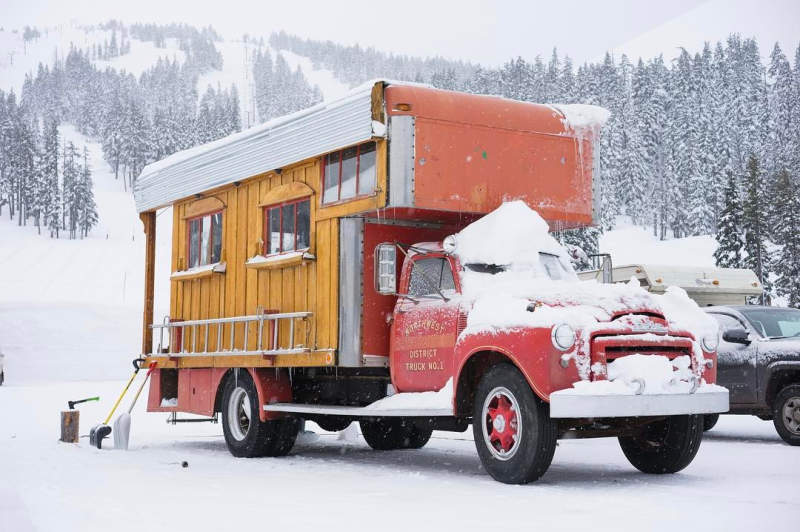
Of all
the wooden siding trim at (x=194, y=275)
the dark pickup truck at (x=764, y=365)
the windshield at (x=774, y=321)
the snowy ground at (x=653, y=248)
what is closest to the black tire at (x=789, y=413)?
the dark pickup truck at (x=764, y=365)

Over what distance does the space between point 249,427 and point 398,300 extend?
2.87 metres

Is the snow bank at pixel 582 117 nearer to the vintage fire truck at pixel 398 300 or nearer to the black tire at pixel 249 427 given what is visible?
the vintage fire truck at pixel 398 300

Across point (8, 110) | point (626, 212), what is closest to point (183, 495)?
point (626, 212)

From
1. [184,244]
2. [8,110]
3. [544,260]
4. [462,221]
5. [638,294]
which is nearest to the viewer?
[638,294]

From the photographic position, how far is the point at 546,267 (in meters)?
9.34

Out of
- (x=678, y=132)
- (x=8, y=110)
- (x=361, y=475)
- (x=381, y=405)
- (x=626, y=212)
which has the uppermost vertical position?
(x=8, y=110)

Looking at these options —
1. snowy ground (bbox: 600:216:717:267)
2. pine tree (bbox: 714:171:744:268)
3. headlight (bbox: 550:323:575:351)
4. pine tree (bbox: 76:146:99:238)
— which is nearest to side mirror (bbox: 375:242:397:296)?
headlight (bbox: 550:323:575:351)

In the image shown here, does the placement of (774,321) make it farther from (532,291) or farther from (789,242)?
(789,242)

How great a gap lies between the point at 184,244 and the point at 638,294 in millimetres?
7499

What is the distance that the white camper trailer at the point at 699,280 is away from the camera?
745 inches

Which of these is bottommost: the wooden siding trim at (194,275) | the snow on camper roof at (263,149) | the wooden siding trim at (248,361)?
the wooden siding trim at (248,361)

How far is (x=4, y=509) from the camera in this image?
6.94m

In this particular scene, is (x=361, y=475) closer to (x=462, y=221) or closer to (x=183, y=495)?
(x=183, y=495)

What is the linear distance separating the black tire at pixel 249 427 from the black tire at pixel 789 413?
6176 millimetres
